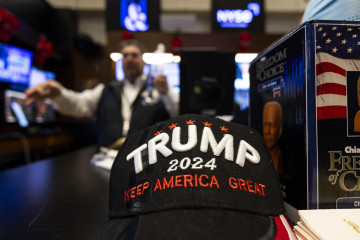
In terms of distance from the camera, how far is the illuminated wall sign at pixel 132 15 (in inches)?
81.4

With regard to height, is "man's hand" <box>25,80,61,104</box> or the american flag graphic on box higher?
"man's hand" <box>25,80,61,104</box>

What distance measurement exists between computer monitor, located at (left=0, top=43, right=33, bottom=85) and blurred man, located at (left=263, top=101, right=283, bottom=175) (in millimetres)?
2397

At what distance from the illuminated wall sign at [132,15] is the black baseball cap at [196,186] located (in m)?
1.97

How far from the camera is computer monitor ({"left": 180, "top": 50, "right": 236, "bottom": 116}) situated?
3.45ft

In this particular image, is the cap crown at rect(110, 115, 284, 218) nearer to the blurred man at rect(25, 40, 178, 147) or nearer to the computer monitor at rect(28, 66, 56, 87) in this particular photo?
the blurred man at rect(25, 40, 178, 147)

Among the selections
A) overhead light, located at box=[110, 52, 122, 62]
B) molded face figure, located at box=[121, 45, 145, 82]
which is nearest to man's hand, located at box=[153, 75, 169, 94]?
molded face figure, located at box=[121, 45, 145, 82]

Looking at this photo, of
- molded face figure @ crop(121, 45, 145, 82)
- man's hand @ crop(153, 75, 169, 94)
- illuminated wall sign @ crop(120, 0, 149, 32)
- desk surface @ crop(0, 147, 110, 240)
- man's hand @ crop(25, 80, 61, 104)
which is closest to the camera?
desk surface @ crop(0, 147, 110, 240)

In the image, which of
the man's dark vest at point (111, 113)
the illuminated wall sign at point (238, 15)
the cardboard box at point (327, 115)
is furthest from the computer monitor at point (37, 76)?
the cardboard box at point (327, 115)

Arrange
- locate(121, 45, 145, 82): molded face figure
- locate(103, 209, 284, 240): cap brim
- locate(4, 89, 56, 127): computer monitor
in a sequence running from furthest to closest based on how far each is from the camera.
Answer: locate(4, 89, 56, 127): computer monitor < locate(121, 45, 145, 82): molded face figure < locate(103, 209, 284, 240): cap brim

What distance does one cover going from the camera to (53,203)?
43cm

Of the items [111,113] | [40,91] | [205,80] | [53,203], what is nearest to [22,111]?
[111,113]

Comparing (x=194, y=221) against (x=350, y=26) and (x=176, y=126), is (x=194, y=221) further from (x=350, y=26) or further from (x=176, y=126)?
(x=350, y=26)

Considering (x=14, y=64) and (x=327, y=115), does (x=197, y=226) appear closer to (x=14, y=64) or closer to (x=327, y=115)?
(x=327, y=115)

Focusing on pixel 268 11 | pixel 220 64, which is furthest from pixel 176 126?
pixel 268 11
